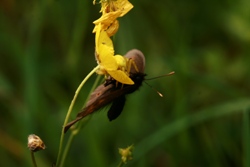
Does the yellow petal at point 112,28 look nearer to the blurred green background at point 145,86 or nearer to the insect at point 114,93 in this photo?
the insect at point 114,93

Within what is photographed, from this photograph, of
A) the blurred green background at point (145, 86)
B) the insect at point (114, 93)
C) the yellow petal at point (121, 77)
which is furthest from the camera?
the blurred green background at point (145, 86)

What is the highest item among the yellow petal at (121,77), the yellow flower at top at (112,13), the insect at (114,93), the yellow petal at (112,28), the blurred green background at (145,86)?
the yellow flower at top at (112,13)

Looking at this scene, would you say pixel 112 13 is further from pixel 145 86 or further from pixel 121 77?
pixel 145 86

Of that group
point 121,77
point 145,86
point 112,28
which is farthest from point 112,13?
point 145,86

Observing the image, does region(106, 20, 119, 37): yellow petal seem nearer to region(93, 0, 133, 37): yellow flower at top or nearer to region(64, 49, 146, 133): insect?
region(93, 0, 133, 37): yellow flower at top

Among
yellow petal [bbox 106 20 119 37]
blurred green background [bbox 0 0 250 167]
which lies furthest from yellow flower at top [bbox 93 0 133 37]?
blurred green background [bbox 0 0 250 167]

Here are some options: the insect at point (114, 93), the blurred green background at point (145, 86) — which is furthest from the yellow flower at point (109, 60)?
the blurred green background at point (145, 86)

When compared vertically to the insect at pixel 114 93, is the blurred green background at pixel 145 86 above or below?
below

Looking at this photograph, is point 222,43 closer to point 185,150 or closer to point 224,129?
point 224,129
